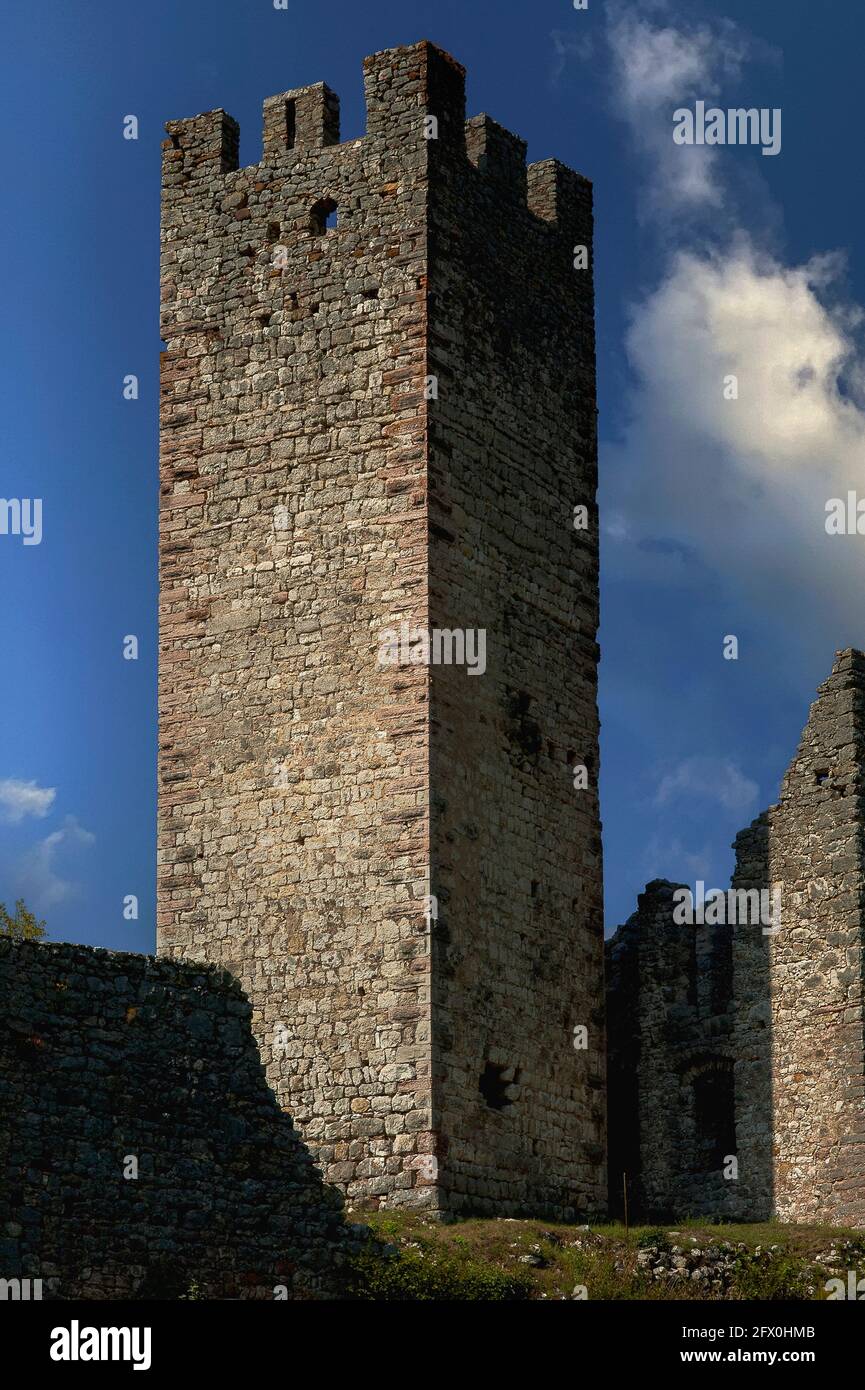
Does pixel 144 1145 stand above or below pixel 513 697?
below

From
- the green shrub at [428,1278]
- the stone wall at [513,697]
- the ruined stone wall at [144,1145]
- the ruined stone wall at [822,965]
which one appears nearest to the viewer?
the ruined stone wall at [144,1145]

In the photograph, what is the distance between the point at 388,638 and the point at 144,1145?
23.5ft

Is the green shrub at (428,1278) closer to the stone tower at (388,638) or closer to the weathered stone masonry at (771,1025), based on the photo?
the stone tower at (388,638)

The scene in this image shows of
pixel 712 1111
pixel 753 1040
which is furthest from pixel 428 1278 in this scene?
pixel 712 1111

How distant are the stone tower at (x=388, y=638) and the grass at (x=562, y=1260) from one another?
90 cm

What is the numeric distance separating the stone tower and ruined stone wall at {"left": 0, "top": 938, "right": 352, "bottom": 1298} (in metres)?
3.53

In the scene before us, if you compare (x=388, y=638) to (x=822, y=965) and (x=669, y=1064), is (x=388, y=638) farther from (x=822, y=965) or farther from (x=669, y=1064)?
(x=669, y=1064)

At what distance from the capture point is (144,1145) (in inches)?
825

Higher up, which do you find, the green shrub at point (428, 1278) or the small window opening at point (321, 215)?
the small window opening at point (321, 215)

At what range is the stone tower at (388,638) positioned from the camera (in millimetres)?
26078

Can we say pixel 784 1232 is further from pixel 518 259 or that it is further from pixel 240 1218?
pixel 518 259

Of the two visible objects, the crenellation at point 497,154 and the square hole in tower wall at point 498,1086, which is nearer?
the square hole in tower wall at point 498,1086

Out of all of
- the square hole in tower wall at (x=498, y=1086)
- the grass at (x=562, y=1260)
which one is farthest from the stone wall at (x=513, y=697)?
the grass at (x=562, y=1260)

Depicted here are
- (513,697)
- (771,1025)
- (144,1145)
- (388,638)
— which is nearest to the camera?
(144,1145)
